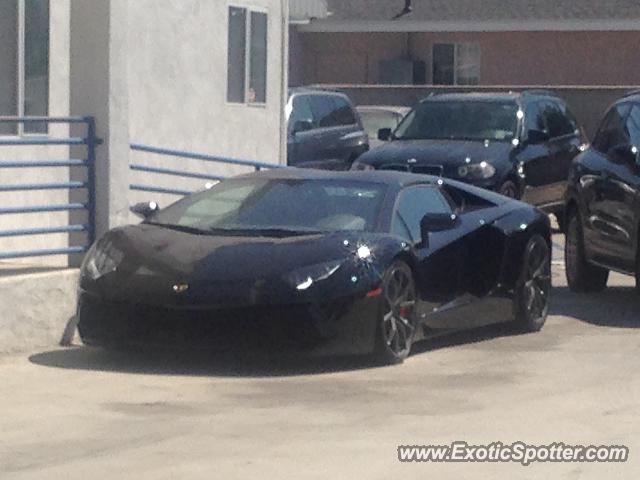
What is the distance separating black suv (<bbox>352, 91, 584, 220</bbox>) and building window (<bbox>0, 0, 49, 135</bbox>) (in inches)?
171

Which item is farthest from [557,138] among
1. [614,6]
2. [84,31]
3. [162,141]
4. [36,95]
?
[614,6]

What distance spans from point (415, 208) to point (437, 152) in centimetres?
723

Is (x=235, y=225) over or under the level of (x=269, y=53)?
under

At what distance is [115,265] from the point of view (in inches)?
432

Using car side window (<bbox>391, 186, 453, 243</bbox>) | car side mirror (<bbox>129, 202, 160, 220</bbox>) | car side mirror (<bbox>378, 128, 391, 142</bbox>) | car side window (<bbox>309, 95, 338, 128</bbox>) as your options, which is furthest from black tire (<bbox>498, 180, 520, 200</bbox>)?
car side mirror (<bbox>129, 202, 160, 220</bbox>)

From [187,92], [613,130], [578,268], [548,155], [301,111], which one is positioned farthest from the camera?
[301,111]

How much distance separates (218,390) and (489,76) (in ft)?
106

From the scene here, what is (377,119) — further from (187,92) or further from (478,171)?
(187,92)

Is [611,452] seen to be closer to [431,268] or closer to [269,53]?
[431,268]

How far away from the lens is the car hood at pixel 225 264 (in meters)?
10.5

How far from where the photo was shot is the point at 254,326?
1054 cm

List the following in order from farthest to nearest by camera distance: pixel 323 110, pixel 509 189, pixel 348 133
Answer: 1. pixel 348 133
2. pixel 323 110
3. pixel 509 189

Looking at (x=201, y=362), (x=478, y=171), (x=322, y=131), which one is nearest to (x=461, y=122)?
(x=478, y=171)

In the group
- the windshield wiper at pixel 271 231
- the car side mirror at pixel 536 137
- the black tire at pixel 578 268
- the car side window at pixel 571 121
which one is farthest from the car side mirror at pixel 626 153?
the car side window at pixel 571 121
